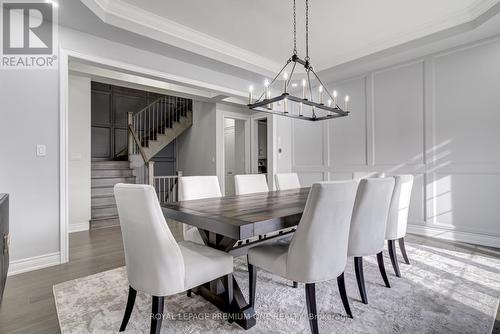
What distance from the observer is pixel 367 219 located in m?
1.87

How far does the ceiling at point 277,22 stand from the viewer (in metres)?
2.70

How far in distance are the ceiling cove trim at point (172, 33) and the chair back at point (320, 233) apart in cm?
273

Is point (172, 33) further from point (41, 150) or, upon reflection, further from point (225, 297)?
point (225, 297)

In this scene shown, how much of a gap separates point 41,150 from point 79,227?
6.19ft

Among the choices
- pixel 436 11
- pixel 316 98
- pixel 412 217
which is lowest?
pixel 412 217

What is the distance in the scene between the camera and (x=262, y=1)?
8.72ft

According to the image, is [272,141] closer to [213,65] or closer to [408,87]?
[213,65]

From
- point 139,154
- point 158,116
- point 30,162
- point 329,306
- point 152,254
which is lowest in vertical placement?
point 329,306

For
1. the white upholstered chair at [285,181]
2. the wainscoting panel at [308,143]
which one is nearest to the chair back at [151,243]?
the white upholstered chair at [285,181]

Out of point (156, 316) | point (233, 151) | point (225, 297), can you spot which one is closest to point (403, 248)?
point (225, 297)

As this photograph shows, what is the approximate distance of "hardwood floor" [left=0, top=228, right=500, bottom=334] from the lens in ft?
5.49

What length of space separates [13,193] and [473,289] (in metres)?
4.25

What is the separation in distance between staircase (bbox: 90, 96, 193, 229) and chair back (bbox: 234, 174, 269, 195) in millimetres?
2378

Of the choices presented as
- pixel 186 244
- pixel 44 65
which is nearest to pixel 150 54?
pixel 44 65
